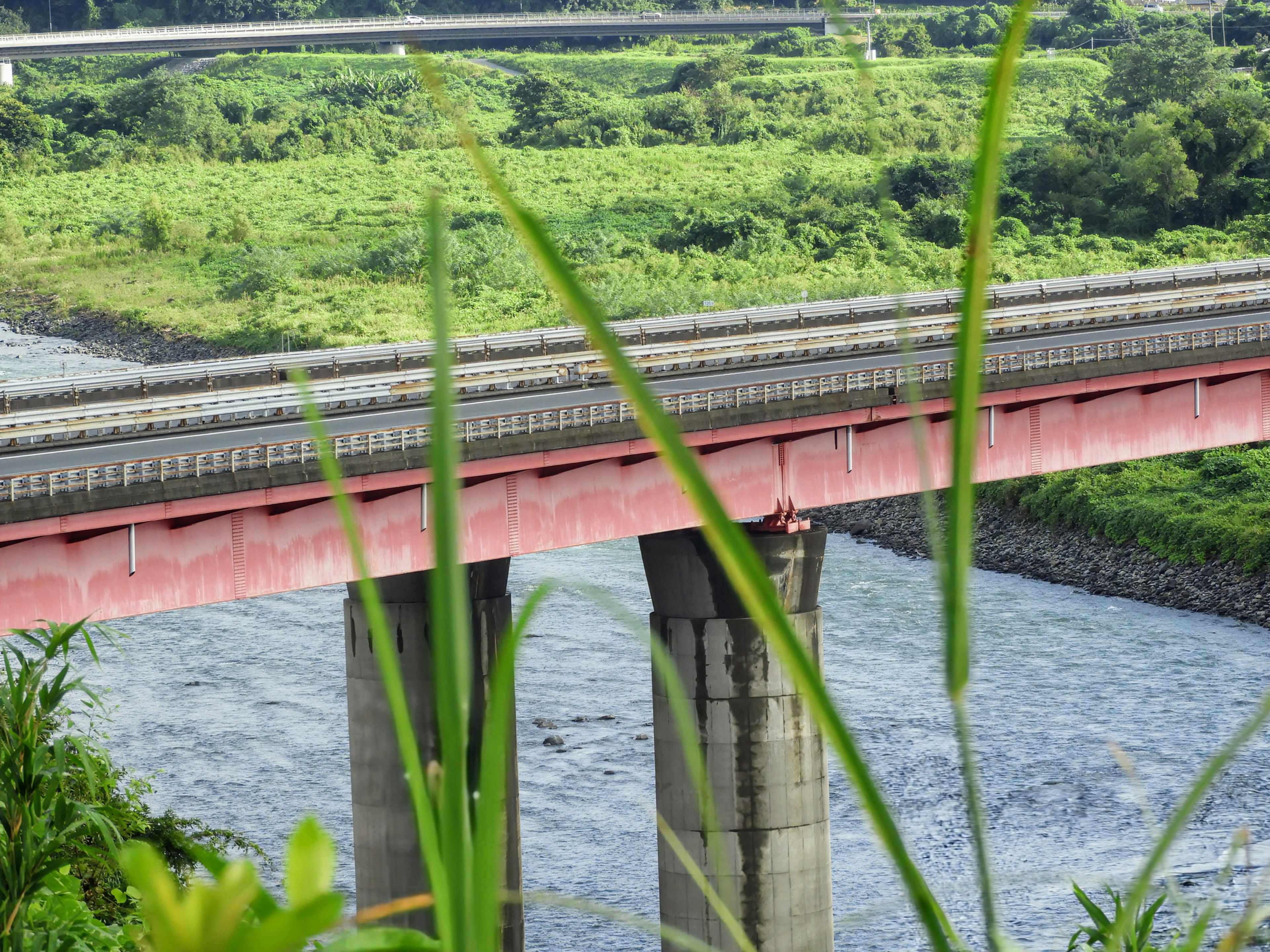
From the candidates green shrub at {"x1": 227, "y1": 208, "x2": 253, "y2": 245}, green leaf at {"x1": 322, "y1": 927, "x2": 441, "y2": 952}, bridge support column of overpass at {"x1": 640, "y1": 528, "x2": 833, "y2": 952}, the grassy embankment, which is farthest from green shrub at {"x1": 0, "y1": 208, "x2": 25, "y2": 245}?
green leaf at {"x1": 322, "y1": 927, "x2": 441, "y2": 952}

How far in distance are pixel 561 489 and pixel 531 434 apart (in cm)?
157

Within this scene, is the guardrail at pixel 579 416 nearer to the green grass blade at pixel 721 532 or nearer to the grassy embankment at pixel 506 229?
the green grass blade at pixel 721 532

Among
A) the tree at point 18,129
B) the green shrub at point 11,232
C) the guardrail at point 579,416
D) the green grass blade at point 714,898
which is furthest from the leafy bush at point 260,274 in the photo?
the green grass blade at point 714,898

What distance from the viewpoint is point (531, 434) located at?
25.2 metres

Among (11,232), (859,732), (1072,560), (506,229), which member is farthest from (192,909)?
(11,232)

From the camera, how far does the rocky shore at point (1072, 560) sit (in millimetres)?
43406

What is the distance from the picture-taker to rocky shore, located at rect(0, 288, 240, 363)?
79.2 m

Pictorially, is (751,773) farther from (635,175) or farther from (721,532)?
(635,175)

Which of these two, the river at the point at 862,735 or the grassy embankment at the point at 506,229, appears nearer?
the river at the point at 862,735

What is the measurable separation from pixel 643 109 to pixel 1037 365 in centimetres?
9303

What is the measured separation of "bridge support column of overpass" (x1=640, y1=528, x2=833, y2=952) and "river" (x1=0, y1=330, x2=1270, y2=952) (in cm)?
133

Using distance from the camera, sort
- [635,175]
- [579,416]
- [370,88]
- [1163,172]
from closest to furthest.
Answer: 1. [579,416]
2. [1163,172]
3. [635,175]
4. [370,88]

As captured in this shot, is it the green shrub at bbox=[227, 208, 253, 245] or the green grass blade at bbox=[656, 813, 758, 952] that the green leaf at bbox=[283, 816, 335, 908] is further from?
the green shrub at bbox=[227, 208, 253, 245]

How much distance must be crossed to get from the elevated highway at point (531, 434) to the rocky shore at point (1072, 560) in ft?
28.4
